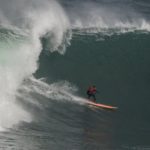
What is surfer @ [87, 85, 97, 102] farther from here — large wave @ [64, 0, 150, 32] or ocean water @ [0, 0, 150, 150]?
large wave @ [64, 0, 150, 32]

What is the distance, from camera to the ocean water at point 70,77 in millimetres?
18969

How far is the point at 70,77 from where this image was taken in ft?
83.6

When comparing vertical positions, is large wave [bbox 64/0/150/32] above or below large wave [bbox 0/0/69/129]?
above

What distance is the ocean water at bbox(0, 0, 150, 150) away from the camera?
18969 millimetres

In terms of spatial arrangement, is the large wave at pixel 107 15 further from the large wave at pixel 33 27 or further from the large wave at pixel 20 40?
the large wave at pixel 20 40

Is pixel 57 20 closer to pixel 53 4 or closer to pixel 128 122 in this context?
pixel 53 4

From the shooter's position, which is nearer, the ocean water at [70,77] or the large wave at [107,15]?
the ocean water at [70,77]

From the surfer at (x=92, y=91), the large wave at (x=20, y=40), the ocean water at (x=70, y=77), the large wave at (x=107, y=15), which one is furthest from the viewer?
the large wave at (x=107, y=15)

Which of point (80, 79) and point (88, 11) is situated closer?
point (80, 79)

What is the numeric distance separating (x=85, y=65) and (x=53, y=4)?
7291 millimetres

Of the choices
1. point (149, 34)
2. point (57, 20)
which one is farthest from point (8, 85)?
point (149, 34)

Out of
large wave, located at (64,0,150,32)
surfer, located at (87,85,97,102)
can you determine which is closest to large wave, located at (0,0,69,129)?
large wave, located at (64,0,150,32)

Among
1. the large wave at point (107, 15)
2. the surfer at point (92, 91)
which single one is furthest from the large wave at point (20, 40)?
the surfer at point (92, 91)

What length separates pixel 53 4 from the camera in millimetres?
32812
